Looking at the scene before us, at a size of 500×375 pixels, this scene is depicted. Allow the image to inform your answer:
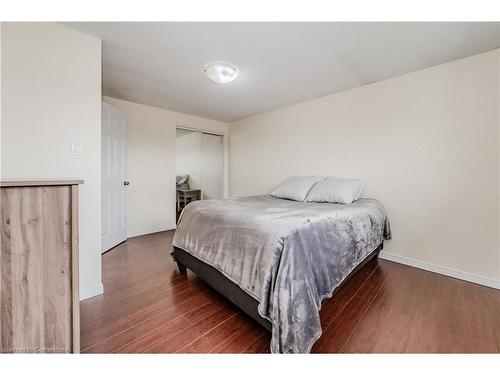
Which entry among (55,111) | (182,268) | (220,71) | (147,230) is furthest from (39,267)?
(147,230)

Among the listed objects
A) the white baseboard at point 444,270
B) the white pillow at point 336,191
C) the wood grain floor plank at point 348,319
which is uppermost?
the white pillow at point 336,191

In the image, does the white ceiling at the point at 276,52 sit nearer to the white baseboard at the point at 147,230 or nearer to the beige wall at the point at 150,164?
the beige wall at the point at 150,164

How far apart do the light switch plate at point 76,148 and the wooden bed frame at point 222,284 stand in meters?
1.17

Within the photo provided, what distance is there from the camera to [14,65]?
137 cm

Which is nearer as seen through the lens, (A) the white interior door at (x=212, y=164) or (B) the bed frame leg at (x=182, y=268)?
(B) the bed frame leg at (x=182, y=268)

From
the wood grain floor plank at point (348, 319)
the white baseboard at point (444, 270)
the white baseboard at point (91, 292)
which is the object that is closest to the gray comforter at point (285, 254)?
the wood grain floor plank at point (348, 319)

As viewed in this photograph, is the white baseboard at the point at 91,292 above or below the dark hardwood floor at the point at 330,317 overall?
above

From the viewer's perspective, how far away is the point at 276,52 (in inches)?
75.6

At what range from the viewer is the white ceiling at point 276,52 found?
1606 millimetres

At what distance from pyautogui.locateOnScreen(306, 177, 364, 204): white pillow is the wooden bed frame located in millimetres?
838

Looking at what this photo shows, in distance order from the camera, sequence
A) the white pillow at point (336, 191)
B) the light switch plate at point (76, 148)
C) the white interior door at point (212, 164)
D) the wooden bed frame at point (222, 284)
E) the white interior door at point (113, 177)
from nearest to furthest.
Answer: the wooden bed frame at point (222, 284)
the light switch plate at point (76, 148)
the white pillow at point (336, 191)
the white interior door at point (113, 177)
the white interior door at point (212, 164)

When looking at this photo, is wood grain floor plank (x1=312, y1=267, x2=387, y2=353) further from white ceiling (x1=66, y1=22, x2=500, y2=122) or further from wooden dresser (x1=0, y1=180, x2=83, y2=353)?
white ceiling (x1=66, y1=22, x2=500, y2=122)
